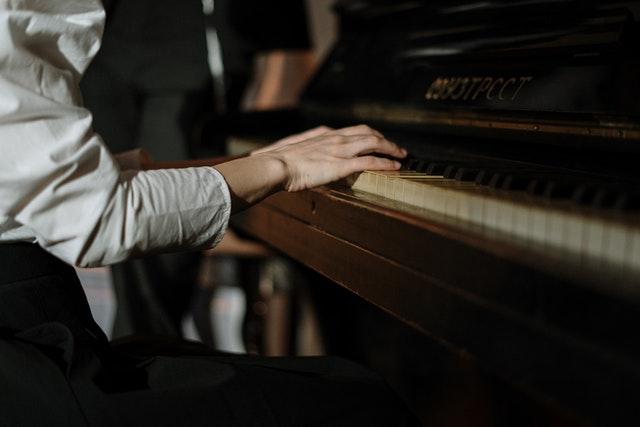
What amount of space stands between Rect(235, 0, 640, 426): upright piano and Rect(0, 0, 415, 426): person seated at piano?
135 mm

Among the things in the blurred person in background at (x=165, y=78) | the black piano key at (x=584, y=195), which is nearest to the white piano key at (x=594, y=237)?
the black piano key at (x=584, y=195)

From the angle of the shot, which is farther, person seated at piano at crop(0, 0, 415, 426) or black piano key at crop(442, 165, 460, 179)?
black piano key at crop(442, 165, 460, 179)

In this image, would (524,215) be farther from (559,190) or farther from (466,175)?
(466,175)

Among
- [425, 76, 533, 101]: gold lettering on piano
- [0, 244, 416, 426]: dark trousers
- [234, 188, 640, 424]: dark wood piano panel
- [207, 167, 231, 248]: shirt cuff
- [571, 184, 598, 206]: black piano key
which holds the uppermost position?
[425, 76, 533, 101]: gold lettering on piano

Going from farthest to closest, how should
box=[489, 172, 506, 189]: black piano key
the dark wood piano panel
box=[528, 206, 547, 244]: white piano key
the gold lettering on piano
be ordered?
1. the gold lettering on piano
2. box=[489, 172, 506, 189]: black piano key
3. box=[528, 206, 547, 244]: white piano key
4. the dark wood piano panel

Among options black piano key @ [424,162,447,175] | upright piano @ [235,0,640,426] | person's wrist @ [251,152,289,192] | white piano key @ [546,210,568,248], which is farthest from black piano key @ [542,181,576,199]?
person's wrist @ [251,152,289,192]

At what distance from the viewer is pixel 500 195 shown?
1.05 m

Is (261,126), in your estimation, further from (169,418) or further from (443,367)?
(169,418)

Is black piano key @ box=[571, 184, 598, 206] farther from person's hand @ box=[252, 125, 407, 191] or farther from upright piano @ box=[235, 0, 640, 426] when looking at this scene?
person's hand @ box=[252, 125, 407, 191]

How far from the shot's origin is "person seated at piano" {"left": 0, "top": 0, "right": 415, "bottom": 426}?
3.29 ft

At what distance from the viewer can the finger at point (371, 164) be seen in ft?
4.08

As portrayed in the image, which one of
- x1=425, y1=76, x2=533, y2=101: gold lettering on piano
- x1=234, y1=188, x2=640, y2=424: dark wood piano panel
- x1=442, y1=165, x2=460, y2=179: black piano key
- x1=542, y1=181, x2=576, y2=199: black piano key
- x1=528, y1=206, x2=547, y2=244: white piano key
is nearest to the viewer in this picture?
x1=234, y1=188, x2=640, y2=424: dark wood piano panel

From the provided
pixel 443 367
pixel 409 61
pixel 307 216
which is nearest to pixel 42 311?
pixel 307 216

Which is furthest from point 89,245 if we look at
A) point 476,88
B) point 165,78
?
point 165,78
